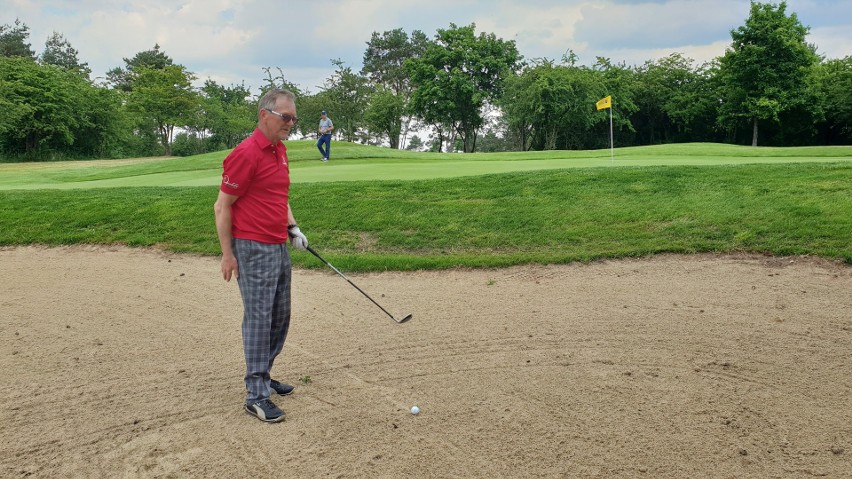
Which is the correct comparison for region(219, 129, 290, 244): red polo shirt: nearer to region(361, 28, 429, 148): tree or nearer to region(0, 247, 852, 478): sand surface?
region(0, 247, 852, 478): sand surface

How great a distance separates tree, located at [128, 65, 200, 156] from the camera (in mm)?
→ 50719

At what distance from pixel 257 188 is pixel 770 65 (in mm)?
45539

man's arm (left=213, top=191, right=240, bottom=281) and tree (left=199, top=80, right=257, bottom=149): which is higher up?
tree (left=199, top=80, right=257, bottom=149)

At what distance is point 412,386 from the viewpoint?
4637 millimetres

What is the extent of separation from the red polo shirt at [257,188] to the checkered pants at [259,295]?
A: 90 millimetres

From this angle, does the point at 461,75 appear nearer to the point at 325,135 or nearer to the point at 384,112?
the point at 384,112

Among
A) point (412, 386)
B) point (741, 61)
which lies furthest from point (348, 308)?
point (741, 61)

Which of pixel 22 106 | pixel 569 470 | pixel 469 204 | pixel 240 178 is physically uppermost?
pixel 22 106

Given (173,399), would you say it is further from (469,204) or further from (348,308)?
(469,204)

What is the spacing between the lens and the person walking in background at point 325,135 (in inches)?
873

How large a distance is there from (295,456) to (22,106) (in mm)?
47823

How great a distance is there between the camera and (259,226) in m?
4.07

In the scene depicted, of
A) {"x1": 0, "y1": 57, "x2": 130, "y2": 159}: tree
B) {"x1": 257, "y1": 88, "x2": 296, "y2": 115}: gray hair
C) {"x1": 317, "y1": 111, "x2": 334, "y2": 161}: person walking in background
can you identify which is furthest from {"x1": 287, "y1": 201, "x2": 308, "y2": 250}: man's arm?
{"x1": 0, "y1": 57, "x2": 130, "y2": 159}: tree

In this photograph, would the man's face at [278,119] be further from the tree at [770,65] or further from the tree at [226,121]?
the tree at [226,121]
